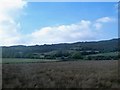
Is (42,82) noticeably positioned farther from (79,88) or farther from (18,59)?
(18,59)

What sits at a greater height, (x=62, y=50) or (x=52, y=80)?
(x=62, y=50)

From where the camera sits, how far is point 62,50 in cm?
2578

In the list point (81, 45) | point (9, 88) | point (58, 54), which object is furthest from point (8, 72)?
point (81, 45)

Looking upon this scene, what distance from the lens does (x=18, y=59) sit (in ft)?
56.6

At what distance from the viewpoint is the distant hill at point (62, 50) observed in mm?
17772

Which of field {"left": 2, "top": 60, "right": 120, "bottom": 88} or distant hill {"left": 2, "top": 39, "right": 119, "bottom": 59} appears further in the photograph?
distant hill {"left": 2, "top": 39, "right": 119, "bottom": 59}

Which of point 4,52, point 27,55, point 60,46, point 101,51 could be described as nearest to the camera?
point 4,52

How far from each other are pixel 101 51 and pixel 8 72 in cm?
1665

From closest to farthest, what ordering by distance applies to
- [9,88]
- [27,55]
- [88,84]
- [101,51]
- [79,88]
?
[9,88], [79,88], [88,84], [27,55], [101,51]

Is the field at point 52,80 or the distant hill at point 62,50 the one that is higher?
the distant hill at point 62,50

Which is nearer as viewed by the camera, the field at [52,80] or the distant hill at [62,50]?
the field at [52,80]

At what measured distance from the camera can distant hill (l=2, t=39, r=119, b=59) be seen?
1777cm

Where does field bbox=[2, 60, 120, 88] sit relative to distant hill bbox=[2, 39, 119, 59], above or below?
below

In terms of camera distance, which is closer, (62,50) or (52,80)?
(52,80)
